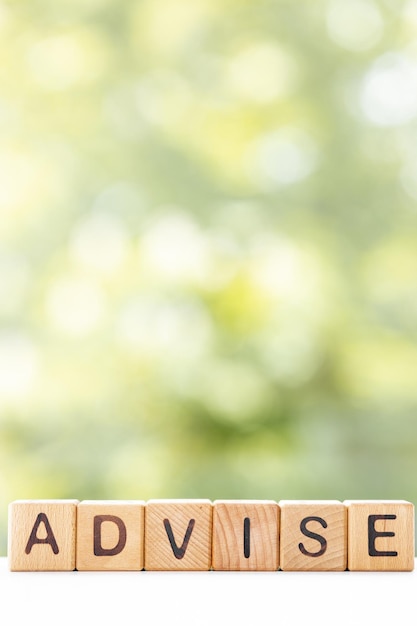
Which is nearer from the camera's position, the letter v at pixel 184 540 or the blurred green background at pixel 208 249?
the letter v at pixel 184 540

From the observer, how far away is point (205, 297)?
4.37 ft

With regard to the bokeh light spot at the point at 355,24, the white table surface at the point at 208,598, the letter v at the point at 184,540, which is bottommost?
the white table surface at the point at 208,598

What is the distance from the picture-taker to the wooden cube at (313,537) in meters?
1.04

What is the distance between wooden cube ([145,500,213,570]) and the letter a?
126 millimetres

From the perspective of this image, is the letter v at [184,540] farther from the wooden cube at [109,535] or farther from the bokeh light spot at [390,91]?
the bokeh light spot at [390,91]

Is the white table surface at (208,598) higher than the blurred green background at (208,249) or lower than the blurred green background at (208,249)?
lower

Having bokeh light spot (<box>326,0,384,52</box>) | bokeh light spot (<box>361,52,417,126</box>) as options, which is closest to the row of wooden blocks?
bokeh light spot (<box>361,52,417,126</box>)

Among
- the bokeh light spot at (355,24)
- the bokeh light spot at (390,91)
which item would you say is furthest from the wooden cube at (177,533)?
the bokeh light spot at (355,24)

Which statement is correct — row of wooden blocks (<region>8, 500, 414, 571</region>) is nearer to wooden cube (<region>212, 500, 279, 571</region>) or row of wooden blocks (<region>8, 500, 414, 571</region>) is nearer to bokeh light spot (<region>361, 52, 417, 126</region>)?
wooden cube (<region>212, 500, 279, 571</region>)

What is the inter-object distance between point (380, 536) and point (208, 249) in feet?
1.85

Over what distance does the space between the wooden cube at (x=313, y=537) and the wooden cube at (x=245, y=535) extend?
0.05 feet

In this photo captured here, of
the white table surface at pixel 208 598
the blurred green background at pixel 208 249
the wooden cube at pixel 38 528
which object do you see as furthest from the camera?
the blurred green background at pixel 208 249

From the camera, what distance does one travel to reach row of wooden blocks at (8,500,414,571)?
3.39ft

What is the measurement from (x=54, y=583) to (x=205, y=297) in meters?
0.56
